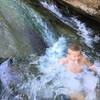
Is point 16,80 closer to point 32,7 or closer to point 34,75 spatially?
point 34,75

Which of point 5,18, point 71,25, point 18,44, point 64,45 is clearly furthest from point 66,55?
point 5,18

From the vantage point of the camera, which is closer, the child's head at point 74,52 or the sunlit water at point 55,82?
the sunlit water at point 55,82

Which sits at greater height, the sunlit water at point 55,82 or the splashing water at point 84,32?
the splashing water at point 84,32

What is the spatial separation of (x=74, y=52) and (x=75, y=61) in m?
0.21

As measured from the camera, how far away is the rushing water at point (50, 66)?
490 cm

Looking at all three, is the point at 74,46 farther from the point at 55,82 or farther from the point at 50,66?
the point at 55,82

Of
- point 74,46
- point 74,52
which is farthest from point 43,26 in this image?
point 74,52

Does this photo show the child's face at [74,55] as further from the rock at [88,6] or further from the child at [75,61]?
the rock at [88,6]

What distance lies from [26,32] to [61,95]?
1.63 meters

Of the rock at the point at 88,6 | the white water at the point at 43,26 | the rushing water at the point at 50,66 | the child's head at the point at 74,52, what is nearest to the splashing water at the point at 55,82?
the rushing water at the point at 50,66

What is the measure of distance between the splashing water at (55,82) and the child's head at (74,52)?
0.15m

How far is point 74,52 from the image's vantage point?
5.39 metres

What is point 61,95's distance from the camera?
477 centimetres

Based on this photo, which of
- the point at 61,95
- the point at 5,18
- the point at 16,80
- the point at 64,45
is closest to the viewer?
the point at 61,95
